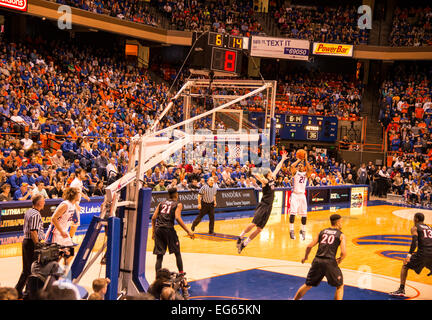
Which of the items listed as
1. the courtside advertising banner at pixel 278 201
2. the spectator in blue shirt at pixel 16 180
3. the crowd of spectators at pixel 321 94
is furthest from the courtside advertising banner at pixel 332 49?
the spectator in blue shirt at pixel 16 180

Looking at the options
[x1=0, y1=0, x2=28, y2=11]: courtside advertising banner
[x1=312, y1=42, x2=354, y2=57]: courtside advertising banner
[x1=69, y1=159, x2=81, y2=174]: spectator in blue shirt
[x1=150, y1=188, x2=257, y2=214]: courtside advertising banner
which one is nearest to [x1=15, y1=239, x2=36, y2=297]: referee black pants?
[x1=69, y1=159, x2=81, y2=174]: spectator in blue shirt

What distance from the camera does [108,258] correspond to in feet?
29.1

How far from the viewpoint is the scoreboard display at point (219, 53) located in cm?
1358

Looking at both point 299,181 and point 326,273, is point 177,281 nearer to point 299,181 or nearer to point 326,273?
point 326,273

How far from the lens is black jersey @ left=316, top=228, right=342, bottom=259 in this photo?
9.21 metres

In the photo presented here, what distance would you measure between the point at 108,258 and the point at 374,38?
35.6m

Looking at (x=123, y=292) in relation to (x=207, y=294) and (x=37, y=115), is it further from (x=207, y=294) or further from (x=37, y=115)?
(x=37, y=115)

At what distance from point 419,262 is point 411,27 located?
32.7 metres

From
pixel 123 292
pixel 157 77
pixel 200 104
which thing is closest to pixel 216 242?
pixel 200 104

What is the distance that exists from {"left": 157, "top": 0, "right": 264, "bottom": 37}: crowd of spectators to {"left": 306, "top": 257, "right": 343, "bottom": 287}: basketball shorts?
29248 millimetres

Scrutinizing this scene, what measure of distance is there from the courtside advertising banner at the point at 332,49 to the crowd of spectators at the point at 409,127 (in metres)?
4.13

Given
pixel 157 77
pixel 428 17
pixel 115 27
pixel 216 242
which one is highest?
pixel 428 17

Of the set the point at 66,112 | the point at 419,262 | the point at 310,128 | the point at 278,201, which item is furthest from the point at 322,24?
the point at 419,262

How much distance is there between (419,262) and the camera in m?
11.1
